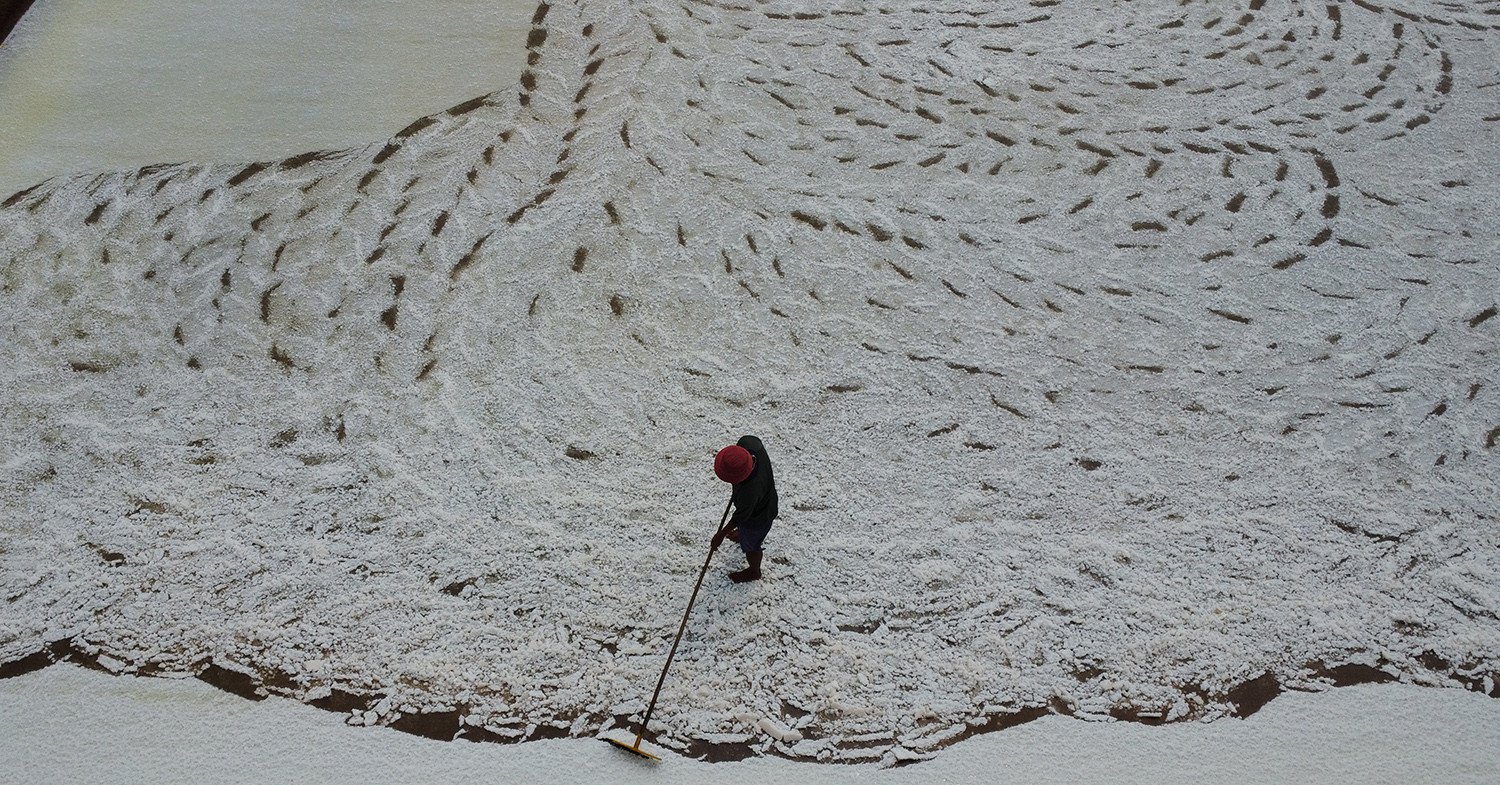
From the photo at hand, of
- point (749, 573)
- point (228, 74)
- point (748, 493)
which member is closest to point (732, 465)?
point (748, 493)

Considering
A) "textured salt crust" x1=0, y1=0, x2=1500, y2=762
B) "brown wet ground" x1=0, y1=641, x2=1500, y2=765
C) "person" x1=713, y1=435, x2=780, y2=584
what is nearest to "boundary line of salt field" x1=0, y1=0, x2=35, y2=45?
"textured salt crust" x1=0, y1=0, x2=1500, y2=762

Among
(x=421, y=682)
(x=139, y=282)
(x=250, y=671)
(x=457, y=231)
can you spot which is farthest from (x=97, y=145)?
(x=421, y=682)

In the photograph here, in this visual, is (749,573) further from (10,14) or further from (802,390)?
(10,14)

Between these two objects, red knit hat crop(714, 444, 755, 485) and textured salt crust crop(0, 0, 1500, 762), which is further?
textured salt crust crop(0, 0, 1500, 762)

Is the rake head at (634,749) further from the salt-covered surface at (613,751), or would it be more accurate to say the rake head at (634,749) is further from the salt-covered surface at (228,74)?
the salt-covered surface at (228,74)

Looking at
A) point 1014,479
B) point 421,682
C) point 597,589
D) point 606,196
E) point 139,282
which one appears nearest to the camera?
point 421,682

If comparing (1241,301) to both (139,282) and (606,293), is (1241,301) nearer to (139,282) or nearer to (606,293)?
(606,293)

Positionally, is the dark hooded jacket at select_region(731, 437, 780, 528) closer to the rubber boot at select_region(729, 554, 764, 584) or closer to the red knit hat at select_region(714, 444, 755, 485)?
the red knit hat at select_region(714, 444, 755, 485)

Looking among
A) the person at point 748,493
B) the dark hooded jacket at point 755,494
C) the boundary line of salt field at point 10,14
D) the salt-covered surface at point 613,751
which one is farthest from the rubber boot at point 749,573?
the boundary line of salt field at point 10,14
